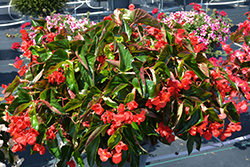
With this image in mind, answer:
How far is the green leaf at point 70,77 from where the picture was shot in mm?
915

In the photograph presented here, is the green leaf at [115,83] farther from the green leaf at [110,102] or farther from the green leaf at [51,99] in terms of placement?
the green leaf at [51,99]

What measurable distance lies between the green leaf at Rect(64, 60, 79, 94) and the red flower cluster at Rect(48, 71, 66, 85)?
0.02m

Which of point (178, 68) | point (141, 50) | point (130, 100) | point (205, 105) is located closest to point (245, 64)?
point (205, 105)

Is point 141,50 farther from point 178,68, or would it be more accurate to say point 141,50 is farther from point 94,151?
point 94,151

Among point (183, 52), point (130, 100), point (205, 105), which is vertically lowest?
point (205, 105)

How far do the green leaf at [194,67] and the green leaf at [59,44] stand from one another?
511 mm

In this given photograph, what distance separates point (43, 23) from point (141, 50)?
2.10ft

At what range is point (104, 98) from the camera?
0.88m

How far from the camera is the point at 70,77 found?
92 centimetres

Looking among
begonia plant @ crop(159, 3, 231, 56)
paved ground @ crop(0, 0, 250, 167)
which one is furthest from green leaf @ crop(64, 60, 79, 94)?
begonia plant @ crop(159, 3, 231, 56)

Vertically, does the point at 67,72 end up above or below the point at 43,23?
below

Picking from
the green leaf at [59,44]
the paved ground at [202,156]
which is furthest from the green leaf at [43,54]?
the paved ground at [202,156]

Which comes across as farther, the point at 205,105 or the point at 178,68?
the point at 205,105

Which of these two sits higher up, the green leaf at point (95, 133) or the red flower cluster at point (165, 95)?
the red flower cluster at point (165, 95)
